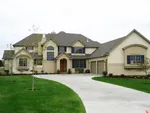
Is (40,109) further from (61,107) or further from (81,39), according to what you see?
(81,39)

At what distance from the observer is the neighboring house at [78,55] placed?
3756 cm

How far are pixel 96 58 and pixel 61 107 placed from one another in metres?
31.5

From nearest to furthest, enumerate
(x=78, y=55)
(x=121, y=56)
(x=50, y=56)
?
(x=121, y=56)
(x=50, y=56)
(x=78, y=55)

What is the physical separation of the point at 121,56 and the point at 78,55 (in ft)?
37.1

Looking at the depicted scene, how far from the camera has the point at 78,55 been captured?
155 ft

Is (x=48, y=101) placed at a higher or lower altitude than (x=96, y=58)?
lower

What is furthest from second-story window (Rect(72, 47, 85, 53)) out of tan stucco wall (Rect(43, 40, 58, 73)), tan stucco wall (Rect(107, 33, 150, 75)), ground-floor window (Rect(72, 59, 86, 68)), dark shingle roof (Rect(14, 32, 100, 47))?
tan stucco wall (Rect(107, 33, 150, 75))

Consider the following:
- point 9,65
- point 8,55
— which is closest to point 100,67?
point 9,65

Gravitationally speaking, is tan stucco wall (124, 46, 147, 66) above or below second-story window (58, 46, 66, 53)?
below

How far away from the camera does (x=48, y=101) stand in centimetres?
1247

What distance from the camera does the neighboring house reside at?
37.6 m

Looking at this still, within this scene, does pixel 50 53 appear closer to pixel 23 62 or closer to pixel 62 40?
pixel 62 40

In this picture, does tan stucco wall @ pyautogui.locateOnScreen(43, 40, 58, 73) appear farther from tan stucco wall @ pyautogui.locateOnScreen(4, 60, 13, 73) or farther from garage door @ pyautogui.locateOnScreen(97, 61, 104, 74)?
garage door @ pyautogui.locateOnScreen(97, 61, 104, 74)

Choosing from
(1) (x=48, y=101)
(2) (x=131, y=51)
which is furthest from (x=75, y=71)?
(1) (x=48, y=101)
